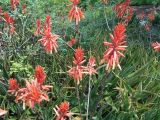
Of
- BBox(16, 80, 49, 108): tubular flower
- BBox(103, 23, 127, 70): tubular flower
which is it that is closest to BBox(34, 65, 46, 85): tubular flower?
BBox(16, 80, 49, 108): tubular flower

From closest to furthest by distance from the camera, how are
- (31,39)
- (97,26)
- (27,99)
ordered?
(27,99), (31,39), (97,26)

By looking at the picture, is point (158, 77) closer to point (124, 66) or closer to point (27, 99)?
point (124, 66)

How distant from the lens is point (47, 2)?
659 cm

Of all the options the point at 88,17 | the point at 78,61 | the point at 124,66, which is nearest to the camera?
the point at 78,61

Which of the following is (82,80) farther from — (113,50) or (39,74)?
(39,74)

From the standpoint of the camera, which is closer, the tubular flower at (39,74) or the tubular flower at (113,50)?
the tubular flower at (39,74)

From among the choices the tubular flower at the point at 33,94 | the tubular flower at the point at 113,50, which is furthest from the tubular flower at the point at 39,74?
the tubular flower at the point at 113,50

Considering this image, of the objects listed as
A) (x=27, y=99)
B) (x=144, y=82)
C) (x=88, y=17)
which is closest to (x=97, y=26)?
(x=88, y=17)

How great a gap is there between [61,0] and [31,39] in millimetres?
2840

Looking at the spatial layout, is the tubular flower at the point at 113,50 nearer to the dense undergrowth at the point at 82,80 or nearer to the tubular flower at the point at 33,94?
the dense undergrowth at the point at 82,80

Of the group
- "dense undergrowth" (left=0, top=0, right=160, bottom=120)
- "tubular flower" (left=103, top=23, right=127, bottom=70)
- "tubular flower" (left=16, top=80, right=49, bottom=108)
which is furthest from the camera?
"dense undergrowth" (left=0, top=0, right=160, bottom=120)

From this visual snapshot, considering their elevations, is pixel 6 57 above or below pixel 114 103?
above

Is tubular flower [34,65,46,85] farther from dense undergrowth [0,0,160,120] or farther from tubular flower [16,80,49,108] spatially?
dense undergrowth [0,0,160,120]

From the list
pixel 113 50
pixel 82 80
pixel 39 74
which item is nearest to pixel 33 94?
pixel 39 74
